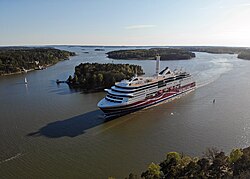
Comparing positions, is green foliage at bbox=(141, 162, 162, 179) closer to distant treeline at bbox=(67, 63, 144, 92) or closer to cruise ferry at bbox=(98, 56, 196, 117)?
cruise ferry at bbox=(98, 56, 196, 117)

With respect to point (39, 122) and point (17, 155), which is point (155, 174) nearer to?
point (17, 155)

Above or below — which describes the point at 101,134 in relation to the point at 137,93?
below

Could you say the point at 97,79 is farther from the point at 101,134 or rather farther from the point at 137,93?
the point at 101,134

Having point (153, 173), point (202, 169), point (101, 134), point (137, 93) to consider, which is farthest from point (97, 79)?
point (202, 169)

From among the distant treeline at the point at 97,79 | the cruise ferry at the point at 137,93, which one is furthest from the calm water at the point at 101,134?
the distant treeline at the point at 97,79

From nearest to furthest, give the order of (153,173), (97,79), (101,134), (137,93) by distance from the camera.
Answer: (153,173) → (101,134) → (137,93) → (97,79)
